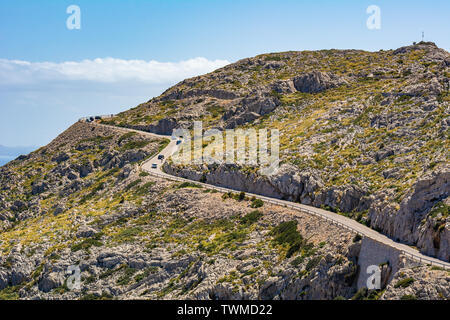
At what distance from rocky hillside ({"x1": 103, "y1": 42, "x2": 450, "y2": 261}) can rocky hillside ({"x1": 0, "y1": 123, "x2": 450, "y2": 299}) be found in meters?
4.92

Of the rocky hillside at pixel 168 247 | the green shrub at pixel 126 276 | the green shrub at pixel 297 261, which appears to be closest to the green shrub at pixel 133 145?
the rocky hillside at pixel 168 247

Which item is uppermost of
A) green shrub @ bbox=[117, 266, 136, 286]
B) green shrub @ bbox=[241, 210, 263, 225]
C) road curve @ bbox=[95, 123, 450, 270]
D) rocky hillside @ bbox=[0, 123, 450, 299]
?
road curve @ bbox=[95, 123, 450, 270]

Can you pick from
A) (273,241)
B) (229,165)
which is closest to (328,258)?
(273,241)

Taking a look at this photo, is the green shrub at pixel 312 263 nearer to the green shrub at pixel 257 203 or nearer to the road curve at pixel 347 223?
the road curve at pixel 347 223

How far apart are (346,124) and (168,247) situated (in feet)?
110

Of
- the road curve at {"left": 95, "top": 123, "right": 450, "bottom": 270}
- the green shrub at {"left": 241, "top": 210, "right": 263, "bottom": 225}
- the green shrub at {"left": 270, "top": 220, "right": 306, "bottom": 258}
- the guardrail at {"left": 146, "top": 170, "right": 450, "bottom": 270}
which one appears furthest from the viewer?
the green shrub at {"left": 241, "top": 210, "right": 263, "bottom": 225}

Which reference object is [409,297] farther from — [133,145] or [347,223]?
[133,145]

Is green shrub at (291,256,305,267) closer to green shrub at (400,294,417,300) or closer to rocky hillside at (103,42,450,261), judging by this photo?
rocky hillside at (103,42,450,261)

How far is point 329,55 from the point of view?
147 m

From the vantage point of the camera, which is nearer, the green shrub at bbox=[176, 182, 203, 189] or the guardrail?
the guardrail

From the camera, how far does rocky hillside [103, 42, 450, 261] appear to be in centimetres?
5328

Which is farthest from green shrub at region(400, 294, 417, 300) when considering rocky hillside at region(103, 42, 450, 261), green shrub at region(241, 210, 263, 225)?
green shrub at region(241, 210, 263, 225)

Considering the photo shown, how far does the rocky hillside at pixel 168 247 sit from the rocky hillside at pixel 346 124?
4918mm

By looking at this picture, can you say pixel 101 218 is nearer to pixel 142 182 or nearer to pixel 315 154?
pixel 142 182
